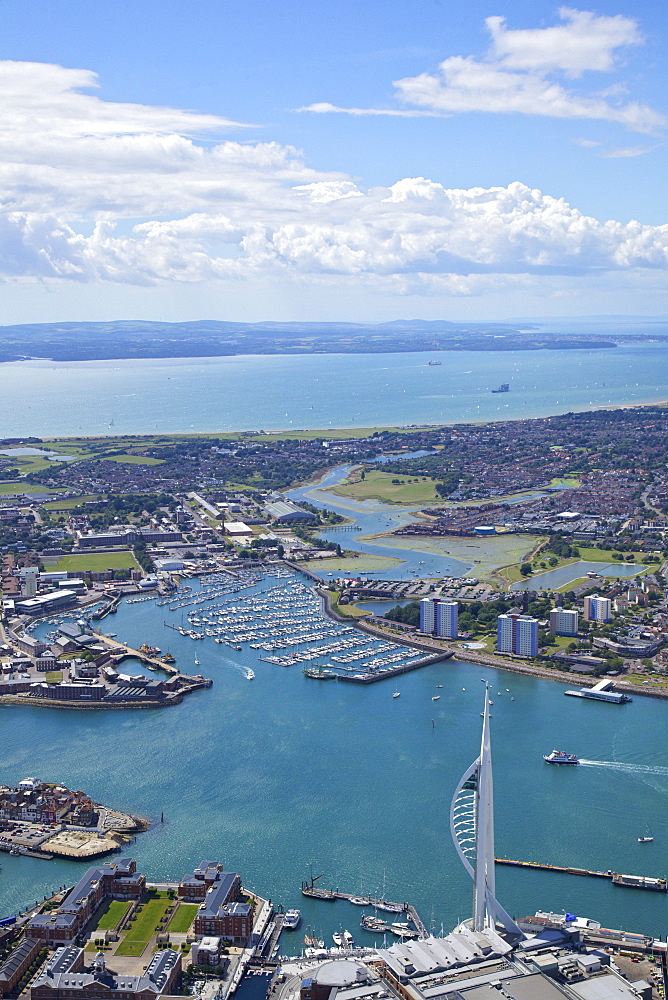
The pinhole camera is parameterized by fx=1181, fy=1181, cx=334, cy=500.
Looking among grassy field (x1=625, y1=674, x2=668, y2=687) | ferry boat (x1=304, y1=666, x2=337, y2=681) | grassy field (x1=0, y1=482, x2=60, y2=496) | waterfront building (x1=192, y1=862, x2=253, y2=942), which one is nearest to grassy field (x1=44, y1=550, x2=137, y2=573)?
ferry boat (x1=304, y1=666, x2=337, y2=681)

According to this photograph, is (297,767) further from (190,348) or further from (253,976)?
(190,348)

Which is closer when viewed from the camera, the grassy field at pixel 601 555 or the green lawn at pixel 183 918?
the green lawn at pixel 183 918

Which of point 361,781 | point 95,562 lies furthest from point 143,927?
point 95,562

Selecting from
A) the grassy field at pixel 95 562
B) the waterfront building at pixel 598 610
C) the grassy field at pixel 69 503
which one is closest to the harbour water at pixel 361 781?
the waterfront building at pixel 598 610

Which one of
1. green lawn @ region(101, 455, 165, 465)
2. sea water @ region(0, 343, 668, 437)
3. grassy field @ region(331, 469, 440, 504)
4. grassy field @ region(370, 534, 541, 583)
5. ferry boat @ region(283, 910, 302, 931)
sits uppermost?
sea water @ region(0, 343, 668, 437)

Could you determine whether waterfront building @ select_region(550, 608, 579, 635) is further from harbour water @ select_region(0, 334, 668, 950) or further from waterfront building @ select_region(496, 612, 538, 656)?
harbour water @ select_region(0, 334, 668, 950)

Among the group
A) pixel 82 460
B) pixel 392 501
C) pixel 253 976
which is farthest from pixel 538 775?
pixel 82 460

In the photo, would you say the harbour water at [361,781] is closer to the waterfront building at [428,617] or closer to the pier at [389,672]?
the pier at [389,672]

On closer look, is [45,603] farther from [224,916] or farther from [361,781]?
[224,916]

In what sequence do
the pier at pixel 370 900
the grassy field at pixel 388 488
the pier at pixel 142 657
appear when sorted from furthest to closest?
the grassy field at pixel 388 488 → the pier at pixel 142 657 → the pier at pixel 370 900
